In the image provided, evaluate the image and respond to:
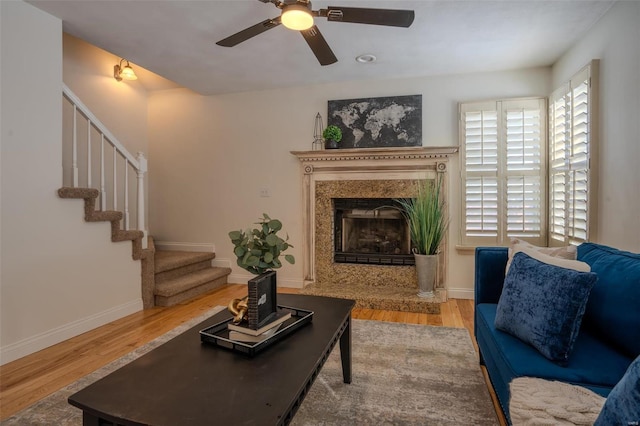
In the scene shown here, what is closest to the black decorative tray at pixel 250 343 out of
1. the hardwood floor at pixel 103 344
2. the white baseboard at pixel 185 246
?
the hardwood floor at pixel 103 344

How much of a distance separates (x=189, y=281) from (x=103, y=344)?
1341 millimetres

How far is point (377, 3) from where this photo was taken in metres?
2.54

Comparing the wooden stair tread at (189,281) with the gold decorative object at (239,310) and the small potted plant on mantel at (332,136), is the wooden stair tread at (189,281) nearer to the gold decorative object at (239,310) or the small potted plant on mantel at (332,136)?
the small potted plant on mantel at (332,136)

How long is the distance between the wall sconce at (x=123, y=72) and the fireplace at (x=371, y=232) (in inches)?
113

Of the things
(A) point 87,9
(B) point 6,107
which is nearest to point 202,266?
(B) point 6,107

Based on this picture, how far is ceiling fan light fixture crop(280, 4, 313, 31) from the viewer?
203 cm

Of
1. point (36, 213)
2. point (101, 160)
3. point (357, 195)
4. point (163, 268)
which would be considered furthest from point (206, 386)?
point (357, 195)

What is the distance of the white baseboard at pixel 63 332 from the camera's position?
2482 millimetres

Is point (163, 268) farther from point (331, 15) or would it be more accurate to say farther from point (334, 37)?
point (331, 15)

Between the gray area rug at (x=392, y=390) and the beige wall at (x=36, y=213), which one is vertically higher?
the beige wall at (x=36, y=213)

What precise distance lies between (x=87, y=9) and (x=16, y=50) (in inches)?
22.7

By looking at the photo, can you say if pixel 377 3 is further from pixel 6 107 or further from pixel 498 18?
pixel 6 107

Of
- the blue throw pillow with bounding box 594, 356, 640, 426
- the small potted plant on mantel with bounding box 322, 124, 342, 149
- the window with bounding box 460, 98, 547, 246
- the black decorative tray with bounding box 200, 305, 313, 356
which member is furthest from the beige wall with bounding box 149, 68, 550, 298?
the blue throw pillow with bounding box 594, 356, 640, 426

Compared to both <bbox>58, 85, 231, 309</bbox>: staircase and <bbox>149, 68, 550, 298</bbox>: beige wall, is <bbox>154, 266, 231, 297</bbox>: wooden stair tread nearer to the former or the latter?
<bbox>58, 85, 231, 309</bbox>: staircase
